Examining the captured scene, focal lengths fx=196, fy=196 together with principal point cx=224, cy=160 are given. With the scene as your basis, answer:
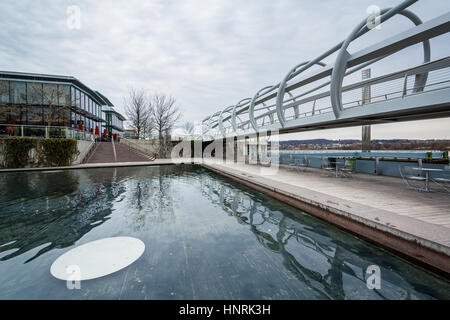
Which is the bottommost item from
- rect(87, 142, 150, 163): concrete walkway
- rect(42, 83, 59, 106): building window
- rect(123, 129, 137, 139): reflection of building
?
rect(87, 142, 150, 163): concrete walkway

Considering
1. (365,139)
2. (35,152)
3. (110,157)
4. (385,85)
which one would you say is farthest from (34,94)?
(365,139)

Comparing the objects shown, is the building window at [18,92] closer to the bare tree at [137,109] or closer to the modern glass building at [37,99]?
the modern glass building at [37,99]

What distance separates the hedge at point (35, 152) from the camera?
1405 centimetres

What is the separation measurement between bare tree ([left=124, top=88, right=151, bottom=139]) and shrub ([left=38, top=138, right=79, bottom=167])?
50.6 ft

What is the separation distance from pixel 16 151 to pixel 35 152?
39.1 inches

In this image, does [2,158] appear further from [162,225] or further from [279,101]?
[279,101]

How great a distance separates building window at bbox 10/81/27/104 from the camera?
24.3 meters

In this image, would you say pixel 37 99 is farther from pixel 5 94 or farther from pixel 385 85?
pixel 385 85

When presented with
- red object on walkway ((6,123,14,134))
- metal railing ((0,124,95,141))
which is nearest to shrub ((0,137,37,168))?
metal railing ((0,124,95,141))

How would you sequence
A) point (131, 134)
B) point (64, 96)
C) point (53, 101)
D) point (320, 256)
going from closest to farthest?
point (320, 256) → point (53, 101) → point (64, 96) → point (131, 134)

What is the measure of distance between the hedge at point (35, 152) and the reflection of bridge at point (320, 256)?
16559mm

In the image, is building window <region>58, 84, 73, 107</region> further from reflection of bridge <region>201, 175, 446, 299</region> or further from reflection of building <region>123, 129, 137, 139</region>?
reflection of bridge <region>201, 175, 446, 299</region>

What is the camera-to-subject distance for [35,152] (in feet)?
48.9
